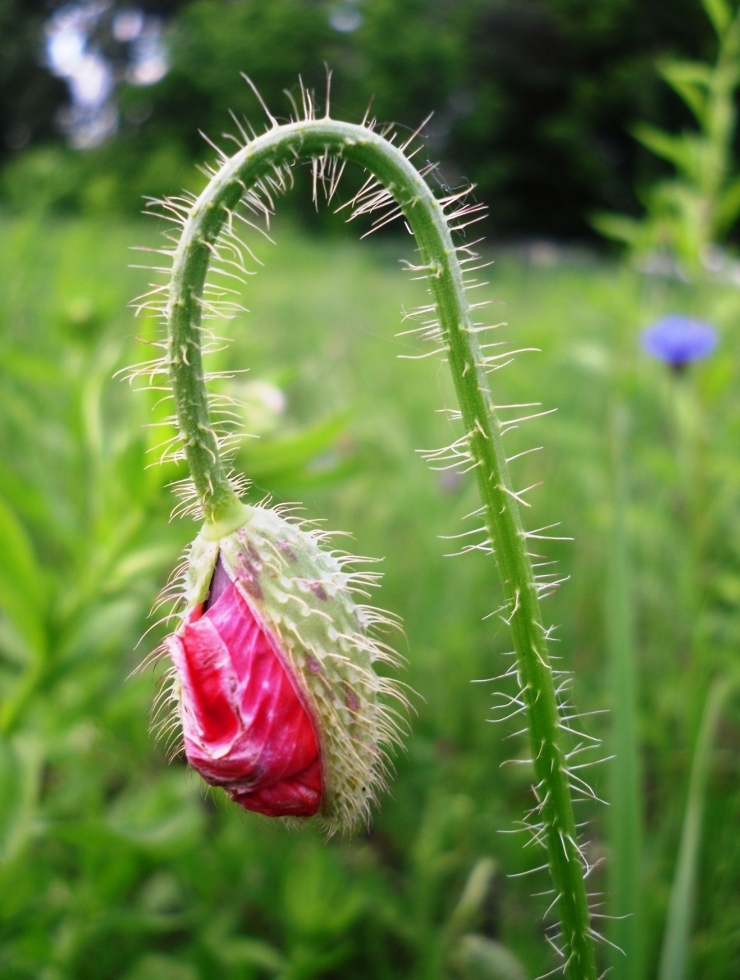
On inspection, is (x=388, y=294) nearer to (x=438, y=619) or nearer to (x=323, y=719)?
(x=438, y=619)

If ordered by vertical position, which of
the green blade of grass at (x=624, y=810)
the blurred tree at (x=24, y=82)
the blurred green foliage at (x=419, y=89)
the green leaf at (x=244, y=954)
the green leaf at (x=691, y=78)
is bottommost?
the green leaf at (x=244, y=954)

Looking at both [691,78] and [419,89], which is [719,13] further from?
[419,89]

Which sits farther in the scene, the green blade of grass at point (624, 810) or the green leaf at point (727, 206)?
the green leaf at point (727, 206)

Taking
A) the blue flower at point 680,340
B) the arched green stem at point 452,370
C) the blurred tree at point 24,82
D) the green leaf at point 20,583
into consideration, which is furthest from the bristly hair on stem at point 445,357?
the blurred tree at point 24,82

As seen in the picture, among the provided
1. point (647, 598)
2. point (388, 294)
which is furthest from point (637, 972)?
point (388, 294)

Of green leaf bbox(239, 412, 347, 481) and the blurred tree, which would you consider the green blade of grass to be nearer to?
green leaf bbox(239, 412, 347, 481)

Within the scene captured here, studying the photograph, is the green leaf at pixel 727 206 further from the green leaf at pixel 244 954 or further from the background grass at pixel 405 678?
the green leaf at pixel 244 954

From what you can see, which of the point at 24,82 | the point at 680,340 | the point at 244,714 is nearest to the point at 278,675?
the point at 244,714
